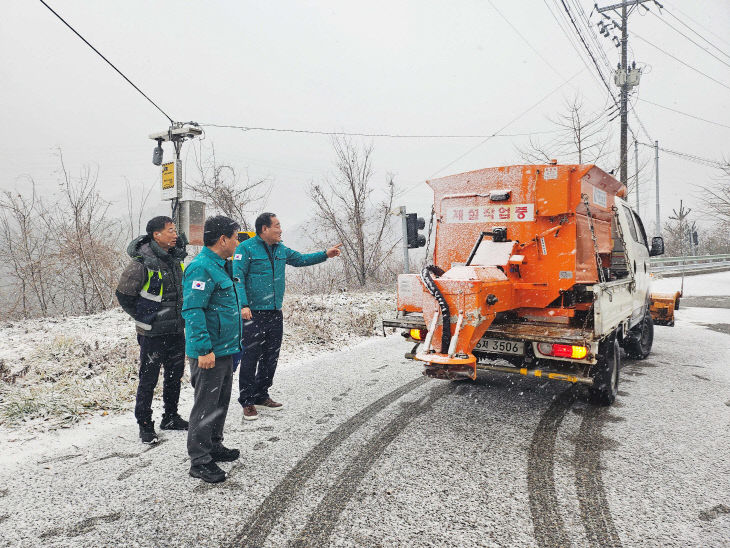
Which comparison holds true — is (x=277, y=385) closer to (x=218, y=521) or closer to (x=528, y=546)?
(x=218, y=521)

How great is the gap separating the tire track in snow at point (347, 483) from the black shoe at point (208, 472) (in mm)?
781

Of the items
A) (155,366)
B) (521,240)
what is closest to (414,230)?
(521,240)

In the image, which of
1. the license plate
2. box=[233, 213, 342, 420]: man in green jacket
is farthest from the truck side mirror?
box=[233, 213, 342, 420]: man in green jacket

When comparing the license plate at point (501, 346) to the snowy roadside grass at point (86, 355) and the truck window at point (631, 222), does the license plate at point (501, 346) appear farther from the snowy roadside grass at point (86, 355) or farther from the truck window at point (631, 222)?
the truck window at point (631, 222)

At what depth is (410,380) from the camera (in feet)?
18.3

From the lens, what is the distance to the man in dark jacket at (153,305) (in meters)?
3.62

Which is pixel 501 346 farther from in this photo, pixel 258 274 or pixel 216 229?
pixel 216 229

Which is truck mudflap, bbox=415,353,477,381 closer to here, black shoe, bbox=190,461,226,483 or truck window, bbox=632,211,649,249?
black shoe, bbox=190,461,226,483

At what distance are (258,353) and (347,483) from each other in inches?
72.5

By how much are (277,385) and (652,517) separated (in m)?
4.13

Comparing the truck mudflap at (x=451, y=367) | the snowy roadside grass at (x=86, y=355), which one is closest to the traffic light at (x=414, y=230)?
A: the snowy roadside grass at (x=86, y=355)

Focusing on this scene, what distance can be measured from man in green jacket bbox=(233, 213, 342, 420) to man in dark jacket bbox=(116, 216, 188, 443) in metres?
0.64

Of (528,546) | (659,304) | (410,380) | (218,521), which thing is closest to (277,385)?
(410,380)

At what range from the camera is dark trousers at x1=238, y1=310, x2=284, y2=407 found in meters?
4.29
